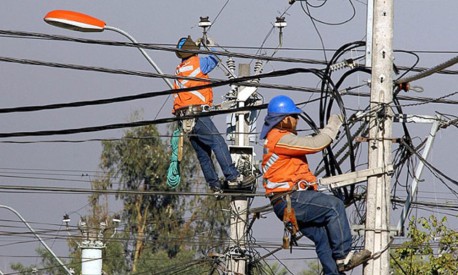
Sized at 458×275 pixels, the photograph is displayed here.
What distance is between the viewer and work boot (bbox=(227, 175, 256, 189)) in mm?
17984

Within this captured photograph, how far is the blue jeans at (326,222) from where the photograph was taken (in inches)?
491

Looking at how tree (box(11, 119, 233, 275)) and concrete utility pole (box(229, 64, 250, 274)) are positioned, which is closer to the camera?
concrete utility pole (box(229, 64, 250, 274))

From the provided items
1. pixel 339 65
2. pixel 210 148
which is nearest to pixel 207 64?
pixel 210 148

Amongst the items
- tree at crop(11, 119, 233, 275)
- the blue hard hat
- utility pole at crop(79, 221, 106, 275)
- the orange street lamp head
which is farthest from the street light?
tree at crop(11, 119, 233, 275)

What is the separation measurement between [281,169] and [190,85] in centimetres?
462

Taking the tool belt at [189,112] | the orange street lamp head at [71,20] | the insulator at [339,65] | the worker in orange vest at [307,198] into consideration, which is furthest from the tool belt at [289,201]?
the tool belt at [189,112]

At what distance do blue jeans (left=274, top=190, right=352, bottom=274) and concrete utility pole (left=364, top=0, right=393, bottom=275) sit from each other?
422 mm

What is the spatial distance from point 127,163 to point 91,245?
89.4ft

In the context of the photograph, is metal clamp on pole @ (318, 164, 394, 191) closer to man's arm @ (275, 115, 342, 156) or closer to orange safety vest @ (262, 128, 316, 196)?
orange safety vest @ (262, 128, 316, 196)

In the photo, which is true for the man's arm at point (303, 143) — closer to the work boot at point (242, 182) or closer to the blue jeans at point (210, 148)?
the blue jeans at point (210, 148)

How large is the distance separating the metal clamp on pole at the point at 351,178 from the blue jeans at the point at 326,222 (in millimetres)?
319

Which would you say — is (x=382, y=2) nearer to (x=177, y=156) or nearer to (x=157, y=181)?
(x=177, y=156)

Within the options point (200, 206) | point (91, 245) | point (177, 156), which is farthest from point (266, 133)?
point (200, 206)

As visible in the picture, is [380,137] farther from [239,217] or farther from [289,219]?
[239,217]
